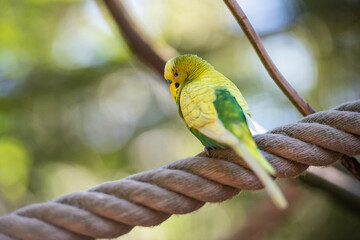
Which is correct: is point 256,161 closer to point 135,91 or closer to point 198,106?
point 198,106

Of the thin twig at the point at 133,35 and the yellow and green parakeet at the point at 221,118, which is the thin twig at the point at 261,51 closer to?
the yellow and green parakeet at the point at 221,118

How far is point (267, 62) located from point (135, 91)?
8.65 ft

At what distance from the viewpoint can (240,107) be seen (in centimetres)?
128

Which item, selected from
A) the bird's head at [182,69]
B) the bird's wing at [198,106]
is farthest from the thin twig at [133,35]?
the bird's wing at [198,106]

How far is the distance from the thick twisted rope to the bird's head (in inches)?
17.9

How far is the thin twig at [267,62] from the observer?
51.7 inches

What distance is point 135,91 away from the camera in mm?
3889

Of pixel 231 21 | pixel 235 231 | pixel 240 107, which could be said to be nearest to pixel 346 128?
pixel 240 107

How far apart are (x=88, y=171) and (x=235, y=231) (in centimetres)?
147

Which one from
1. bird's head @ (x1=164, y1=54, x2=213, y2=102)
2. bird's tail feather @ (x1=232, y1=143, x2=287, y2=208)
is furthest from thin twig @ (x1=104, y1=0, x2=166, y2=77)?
bird's tail feather @ (x1=232, y1=143, x2=287, y2=208)

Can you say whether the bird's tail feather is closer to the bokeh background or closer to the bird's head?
the bird's head

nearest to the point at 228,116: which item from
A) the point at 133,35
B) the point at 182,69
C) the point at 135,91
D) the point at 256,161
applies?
the point at 256,161

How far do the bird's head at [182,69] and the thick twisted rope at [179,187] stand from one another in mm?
456

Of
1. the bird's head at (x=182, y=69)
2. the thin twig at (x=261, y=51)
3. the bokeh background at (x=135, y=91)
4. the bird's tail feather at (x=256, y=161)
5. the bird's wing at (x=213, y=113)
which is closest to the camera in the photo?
the bird's tail feather at (x=256, y=161)
